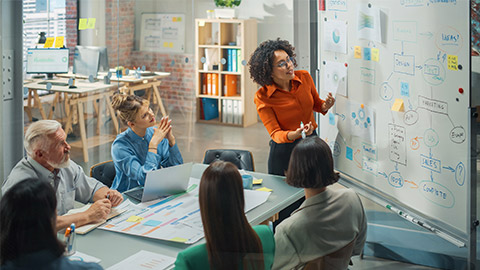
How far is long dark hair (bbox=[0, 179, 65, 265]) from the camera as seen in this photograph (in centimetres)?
167

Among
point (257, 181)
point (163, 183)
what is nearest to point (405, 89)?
point (257, 181)

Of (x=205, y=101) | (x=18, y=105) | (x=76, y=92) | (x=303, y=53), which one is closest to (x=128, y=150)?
(x=303, y=53)

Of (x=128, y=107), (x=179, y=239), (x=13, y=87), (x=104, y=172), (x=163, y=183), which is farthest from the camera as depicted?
(x=13, y=87)

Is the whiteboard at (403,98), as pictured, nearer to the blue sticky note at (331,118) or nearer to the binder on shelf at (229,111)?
the blue sticky note at (331,118)

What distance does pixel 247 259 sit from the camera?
1.97 meters

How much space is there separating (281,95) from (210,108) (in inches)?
65.5

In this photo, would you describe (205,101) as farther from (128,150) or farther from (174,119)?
(128,150)

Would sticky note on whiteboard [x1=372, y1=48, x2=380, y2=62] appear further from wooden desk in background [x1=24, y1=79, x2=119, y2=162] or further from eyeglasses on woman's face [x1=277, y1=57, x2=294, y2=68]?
wooden desk in background [x1=24, y1=79, x2=119, y2=162]

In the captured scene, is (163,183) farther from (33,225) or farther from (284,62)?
(33,225)

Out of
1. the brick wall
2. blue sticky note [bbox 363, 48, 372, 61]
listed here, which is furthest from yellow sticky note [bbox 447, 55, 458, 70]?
the brick wall

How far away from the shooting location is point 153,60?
4.57 metres

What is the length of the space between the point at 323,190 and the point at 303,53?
1306 mm

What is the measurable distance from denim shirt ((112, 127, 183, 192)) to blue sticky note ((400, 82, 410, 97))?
1.22 meters

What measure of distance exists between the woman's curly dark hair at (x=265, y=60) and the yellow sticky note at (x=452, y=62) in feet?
2.47
